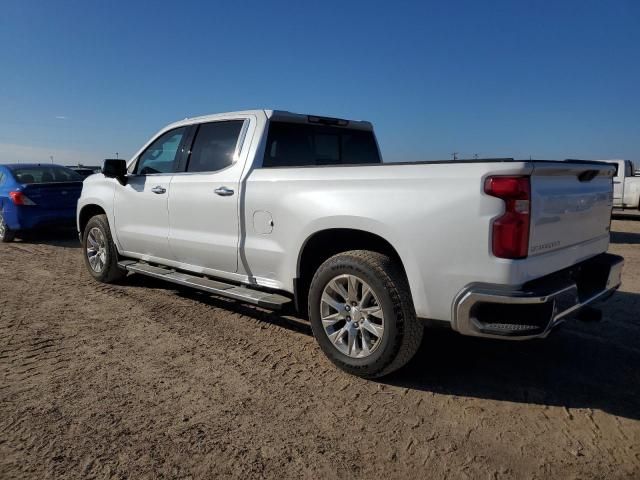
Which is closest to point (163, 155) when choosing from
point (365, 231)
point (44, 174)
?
point (365, 231)

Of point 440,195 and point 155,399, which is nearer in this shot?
point 440,195

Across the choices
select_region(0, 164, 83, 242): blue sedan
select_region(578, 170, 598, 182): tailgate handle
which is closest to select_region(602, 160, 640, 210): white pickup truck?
select_region(578, 170, 598, 182): tailgate handle

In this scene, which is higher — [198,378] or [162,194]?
[162,194]

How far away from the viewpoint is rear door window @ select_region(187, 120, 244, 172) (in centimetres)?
452

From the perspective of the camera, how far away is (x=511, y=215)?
8.92ft

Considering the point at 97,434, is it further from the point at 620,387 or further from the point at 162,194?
the point at 620,387

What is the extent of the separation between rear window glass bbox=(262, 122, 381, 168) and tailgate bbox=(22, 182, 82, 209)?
6451mm

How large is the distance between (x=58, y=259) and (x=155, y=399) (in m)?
5.75

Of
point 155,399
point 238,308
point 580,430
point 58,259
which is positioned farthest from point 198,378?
point 58,259

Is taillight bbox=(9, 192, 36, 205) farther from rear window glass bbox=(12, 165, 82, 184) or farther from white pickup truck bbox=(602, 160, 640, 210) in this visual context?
white pickup truck bbox=(602, 160, 640, 210)

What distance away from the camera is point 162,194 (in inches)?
198

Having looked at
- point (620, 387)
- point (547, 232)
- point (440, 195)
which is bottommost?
point (620, 387)

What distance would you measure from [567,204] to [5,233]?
32.9 ft

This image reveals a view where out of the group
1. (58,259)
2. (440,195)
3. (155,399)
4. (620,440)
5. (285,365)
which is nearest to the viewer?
(620,440)
